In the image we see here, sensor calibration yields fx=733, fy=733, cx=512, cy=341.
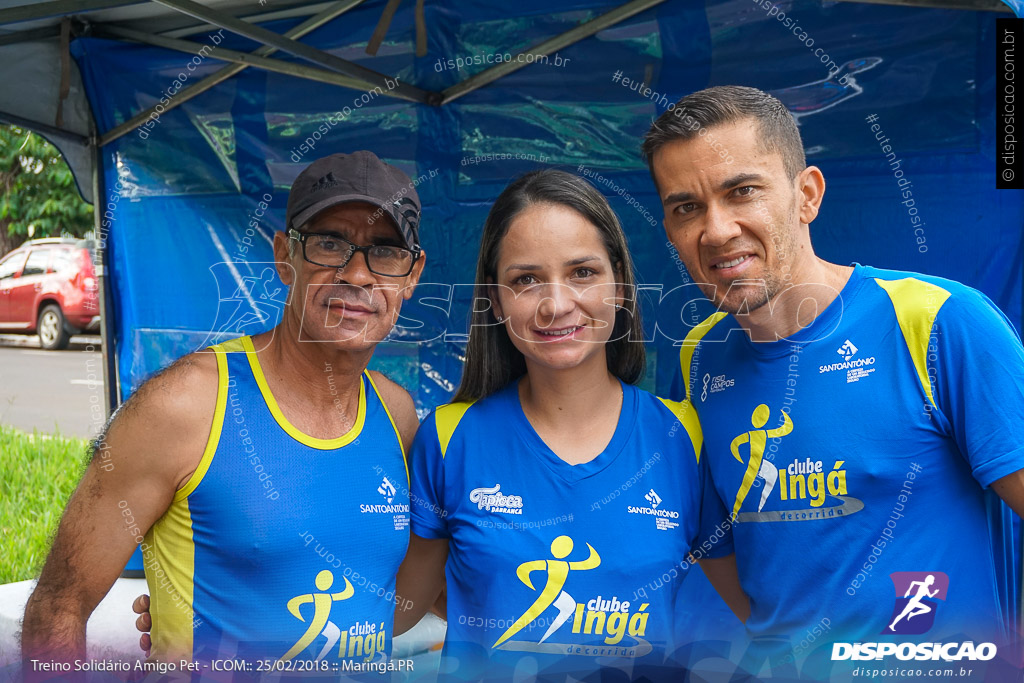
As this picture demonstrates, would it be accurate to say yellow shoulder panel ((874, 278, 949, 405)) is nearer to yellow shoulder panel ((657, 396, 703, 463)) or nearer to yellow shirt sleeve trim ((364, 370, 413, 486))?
yellow shoulder panel ((657, 396, 703, 463))

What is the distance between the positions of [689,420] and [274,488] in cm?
104

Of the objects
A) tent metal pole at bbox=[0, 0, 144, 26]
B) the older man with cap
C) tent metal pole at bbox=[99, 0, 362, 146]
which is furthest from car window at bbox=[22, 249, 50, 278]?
the older man with cap

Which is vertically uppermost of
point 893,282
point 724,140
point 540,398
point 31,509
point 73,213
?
point 73,213

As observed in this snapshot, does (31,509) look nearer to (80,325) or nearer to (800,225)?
(80,325)

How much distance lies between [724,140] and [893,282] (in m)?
0.50

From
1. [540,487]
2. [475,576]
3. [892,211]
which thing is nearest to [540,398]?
[540,487]

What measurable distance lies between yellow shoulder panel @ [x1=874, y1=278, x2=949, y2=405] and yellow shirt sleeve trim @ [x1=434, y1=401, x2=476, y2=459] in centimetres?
104

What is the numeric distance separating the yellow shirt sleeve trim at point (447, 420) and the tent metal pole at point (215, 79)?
2.46 meters

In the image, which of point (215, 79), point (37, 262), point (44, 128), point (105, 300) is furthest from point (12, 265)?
point (215, 79)

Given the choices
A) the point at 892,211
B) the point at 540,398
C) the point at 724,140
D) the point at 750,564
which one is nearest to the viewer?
the point at 724,140

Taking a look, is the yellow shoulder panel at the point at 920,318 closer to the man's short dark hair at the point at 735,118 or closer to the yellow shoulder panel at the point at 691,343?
the man's short dark hair at the point at 735,118

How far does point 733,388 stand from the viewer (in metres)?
1.82

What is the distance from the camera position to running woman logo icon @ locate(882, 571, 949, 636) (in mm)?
1595

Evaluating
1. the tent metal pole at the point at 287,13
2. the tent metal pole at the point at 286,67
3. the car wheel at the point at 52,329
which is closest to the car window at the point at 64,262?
the car wheel at the point at 52,329
